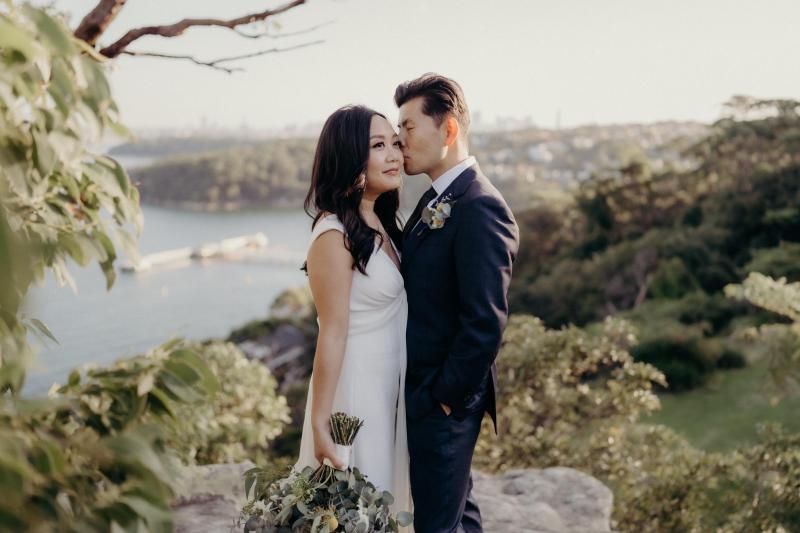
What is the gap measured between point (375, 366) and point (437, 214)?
0.49 metres

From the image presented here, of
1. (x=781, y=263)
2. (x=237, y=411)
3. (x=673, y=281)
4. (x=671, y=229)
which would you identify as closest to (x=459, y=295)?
(x=237, y=411)

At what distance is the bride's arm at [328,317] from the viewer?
2.13 metres

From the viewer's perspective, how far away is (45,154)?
910 mm

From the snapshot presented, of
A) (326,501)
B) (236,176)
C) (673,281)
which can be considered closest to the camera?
(326,501)

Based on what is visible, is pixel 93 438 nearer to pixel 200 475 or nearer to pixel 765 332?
pixel 200 475

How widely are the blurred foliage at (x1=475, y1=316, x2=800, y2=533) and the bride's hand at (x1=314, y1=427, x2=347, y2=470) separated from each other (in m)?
3.38

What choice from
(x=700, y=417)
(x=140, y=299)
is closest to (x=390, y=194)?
(x=700, y=417)

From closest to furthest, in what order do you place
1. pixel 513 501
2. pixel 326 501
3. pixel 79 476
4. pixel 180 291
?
pixel 79 476
pixel 326 501
pixel 513 501
pixel 180 291

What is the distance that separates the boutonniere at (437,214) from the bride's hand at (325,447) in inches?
26.3

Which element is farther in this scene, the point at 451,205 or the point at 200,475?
the point at 200,475

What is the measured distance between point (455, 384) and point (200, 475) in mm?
1708

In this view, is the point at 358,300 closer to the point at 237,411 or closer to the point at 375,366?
the point at 375,366

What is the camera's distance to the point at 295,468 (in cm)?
229

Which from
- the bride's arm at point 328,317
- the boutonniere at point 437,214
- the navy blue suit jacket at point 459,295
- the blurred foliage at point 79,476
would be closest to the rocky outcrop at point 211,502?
the bride's arm at point 328,317
